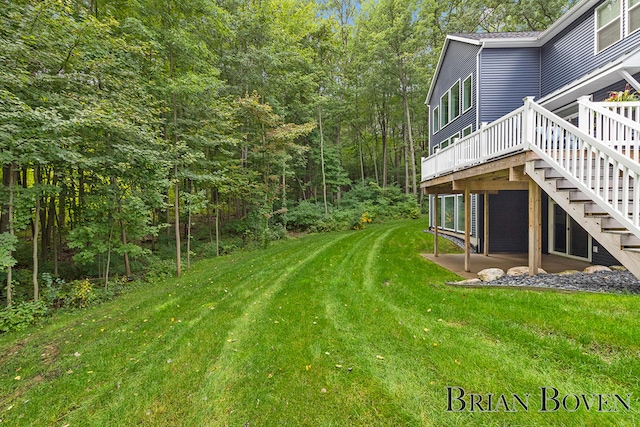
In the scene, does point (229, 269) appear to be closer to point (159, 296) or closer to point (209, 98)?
point (159, 296)

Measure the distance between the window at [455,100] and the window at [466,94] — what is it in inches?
24.2

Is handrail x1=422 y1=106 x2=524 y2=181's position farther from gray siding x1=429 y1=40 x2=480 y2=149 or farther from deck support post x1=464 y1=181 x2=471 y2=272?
gray siding x1=429 y1=40 x2=480 y2=149

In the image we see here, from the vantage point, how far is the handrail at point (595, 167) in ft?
9.99

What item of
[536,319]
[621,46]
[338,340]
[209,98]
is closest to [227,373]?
[338,340]

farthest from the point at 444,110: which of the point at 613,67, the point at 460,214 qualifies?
the point at 613,67

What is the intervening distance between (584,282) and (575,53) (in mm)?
6549

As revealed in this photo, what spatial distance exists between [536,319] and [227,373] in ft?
11.5

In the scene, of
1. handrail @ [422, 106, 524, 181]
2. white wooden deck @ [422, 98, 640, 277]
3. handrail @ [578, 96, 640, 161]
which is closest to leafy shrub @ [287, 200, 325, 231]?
handrail @ [422, 106, 524, 181]

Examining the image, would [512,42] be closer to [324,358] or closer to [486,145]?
[486,145]

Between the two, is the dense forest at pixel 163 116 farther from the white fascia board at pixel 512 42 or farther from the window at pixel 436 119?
the white fascia board at pixel 512 42

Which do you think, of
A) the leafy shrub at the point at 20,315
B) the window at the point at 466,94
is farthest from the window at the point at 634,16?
the leafy shrub at the point at 20,315

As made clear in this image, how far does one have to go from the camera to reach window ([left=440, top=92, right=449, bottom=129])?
1202cm

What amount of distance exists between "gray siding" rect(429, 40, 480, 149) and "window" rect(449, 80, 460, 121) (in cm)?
21

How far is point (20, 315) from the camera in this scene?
475 centimetres
